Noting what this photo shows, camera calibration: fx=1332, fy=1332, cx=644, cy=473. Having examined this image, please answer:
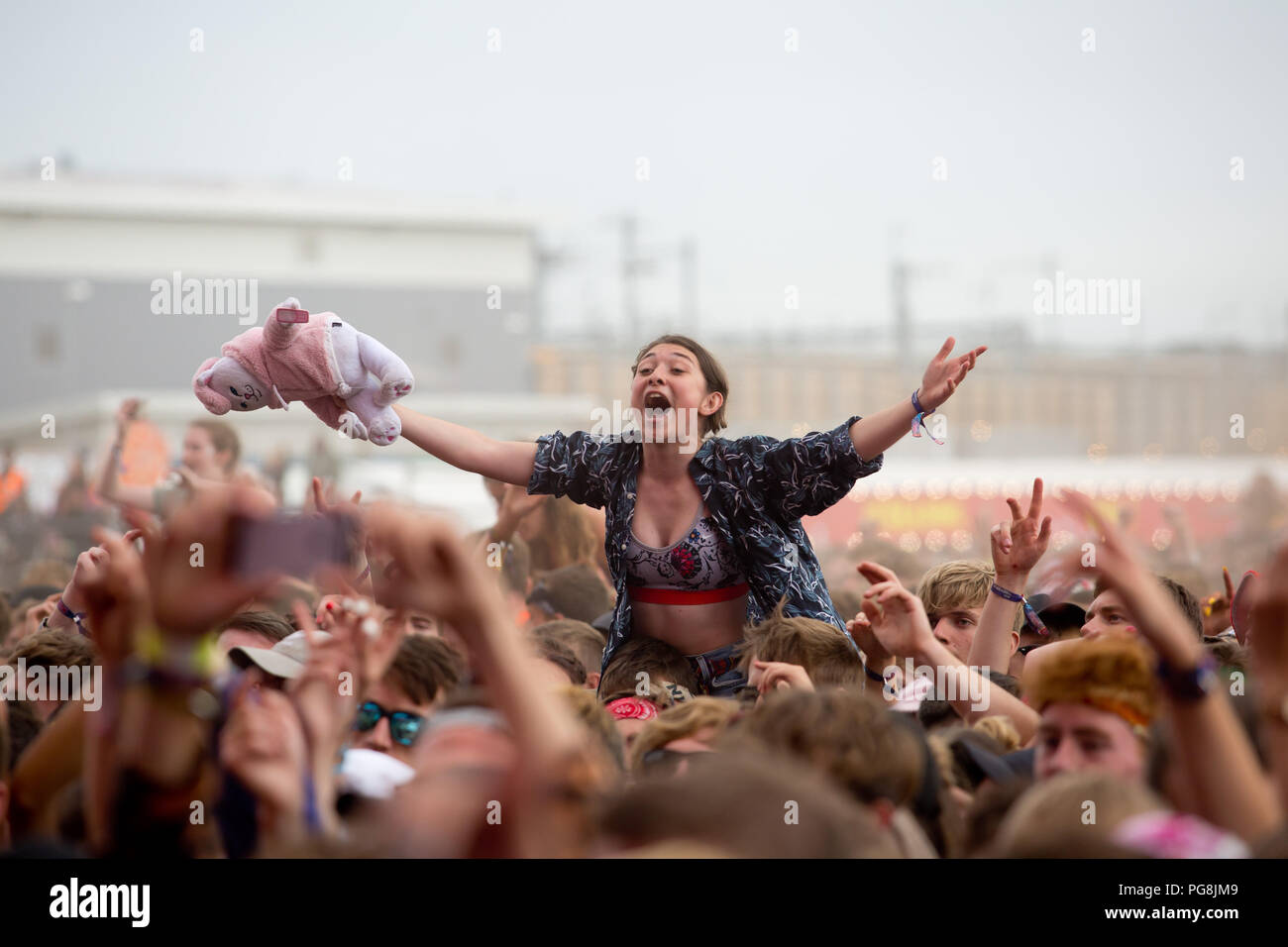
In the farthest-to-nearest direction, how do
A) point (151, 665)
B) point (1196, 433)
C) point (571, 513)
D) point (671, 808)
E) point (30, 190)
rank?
1. point (1196, 433)
2. point (30, 190)
3. point (571, 513)
4. point (151, 665)
5. point (671, 808)

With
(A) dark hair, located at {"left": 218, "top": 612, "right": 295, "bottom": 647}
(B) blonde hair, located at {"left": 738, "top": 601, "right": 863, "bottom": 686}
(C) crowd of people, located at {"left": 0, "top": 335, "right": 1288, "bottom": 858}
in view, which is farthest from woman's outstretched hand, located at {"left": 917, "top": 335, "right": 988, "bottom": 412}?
(A) dark hair, located at {"left": 218, "top": 612, "right": 295, "bottom": 647}

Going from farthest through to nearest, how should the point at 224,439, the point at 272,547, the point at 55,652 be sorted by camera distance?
the point at 224,439, the point at 55,652, the point at 272,547

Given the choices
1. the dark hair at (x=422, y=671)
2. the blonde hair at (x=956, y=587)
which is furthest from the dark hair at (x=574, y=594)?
the dark hair at (x=422, y=671)

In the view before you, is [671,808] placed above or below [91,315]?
below

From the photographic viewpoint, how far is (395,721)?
292 centimetres

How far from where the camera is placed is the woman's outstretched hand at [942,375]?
11.5 ft

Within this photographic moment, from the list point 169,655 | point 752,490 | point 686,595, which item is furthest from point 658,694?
point 169,655

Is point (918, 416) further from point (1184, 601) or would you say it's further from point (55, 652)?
point (55, 652)

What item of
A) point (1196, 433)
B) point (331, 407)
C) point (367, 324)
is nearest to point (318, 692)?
point (331, 407)

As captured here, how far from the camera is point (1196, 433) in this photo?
37.5 m

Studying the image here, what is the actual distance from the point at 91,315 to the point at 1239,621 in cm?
2884

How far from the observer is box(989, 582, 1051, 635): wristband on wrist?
3.58m

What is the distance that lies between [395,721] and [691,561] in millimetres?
1183
